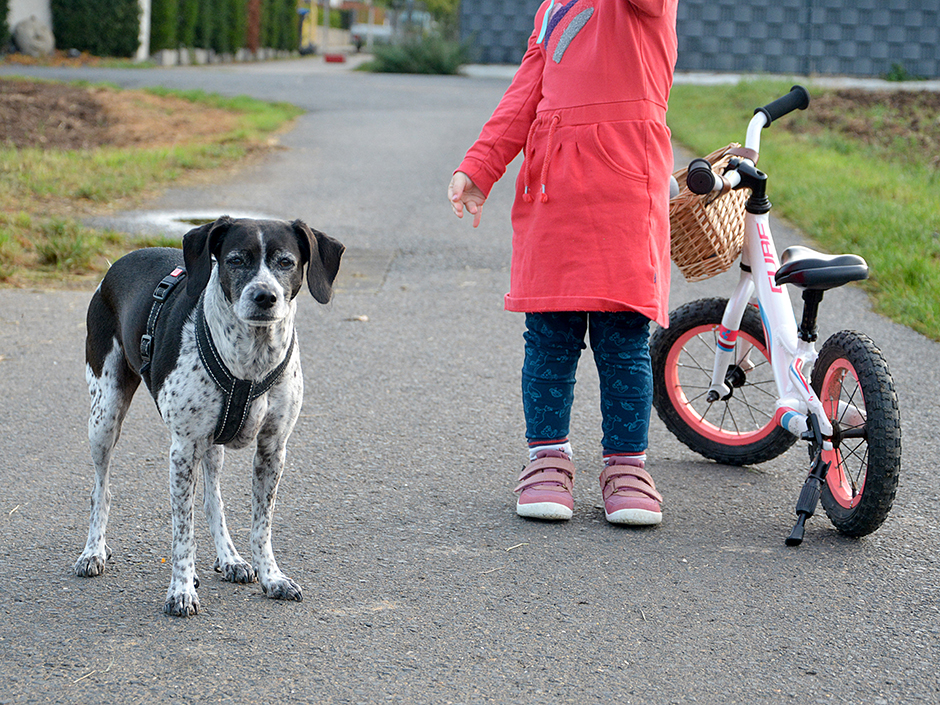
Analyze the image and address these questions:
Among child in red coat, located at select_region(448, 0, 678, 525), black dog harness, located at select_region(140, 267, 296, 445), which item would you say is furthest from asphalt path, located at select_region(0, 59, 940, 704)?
black dog harness, located at select_region(140, 267, 296, 445)

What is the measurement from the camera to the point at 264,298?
278 centimetres

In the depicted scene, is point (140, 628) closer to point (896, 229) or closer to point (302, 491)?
point (302, 491)

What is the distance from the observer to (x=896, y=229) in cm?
812

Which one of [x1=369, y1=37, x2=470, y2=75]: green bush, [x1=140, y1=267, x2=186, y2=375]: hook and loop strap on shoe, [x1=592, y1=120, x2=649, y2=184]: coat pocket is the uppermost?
[x1=369, y1=37, x2=470, y2=75]: green bush

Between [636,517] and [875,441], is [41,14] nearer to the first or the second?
[636,517]

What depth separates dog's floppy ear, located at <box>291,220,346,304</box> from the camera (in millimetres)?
2967

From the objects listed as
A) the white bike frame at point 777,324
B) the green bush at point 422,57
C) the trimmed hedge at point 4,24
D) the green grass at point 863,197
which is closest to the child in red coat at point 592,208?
the white bike frame at point 777,324

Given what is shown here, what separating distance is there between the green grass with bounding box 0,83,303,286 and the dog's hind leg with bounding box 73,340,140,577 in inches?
155

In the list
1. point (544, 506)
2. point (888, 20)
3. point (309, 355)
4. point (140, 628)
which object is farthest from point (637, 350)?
point (888, 20)

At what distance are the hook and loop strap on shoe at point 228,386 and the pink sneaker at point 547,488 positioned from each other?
1178 millimetres

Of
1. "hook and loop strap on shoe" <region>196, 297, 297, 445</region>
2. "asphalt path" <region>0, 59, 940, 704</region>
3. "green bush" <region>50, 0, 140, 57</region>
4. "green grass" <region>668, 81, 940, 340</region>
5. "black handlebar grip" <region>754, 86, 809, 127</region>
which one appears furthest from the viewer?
"green bush" <region>50, 0, 140, 57</region>

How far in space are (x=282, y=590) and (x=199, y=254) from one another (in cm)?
103

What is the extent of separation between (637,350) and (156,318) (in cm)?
168

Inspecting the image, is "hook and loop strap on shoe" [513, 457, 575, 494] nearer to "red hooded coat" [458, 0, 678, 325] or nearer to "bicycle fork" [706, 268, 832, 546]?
"red hooded coat" [458, 0, 678, 325]
